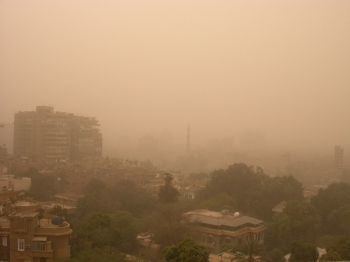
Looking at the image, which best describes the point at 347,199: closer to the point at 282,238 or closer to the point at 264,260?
the point at 282,238

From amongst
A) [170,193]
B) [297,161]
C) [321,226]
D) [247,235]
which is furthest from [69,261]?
[297,161]

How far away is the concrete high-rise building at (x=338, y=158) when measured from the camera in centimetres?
2031

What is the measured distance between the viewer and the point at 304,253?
8.01 meters

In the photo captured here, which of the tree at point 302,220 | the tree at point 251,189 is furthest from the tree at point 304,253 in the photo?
the tree at point 251,189

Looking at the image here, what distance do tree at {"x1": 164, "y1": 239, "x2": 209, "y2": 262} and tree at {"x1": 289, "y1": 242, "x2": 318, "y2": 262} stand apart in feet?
7.46

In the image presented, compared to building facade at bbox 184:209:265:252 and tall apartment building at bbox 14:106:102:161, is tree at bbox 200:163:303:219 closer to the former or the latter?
building facade at bbox 184:209:265:252

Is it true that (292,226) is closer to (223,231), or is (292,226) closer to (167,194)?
(223,231)

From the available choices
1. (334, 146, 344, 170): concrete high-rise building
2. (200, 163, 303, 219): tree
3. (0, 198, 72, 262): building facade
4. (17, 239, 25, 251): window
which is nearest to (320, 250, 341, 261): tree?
(0, 198, 72, 262): building facade

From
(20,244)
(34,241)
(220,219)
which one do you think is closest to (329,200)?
(220,219)

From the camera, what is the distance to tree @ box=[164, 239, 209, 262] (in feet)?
20.5

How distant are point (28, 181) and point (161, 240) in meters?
6.78

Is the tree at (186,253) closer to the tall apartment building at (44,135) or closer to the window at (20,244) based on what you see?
the window at (20,244)

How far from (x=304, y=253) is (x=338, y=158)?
13303mm

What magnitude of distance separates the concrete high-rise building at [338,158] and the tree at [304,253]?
42.5ft
